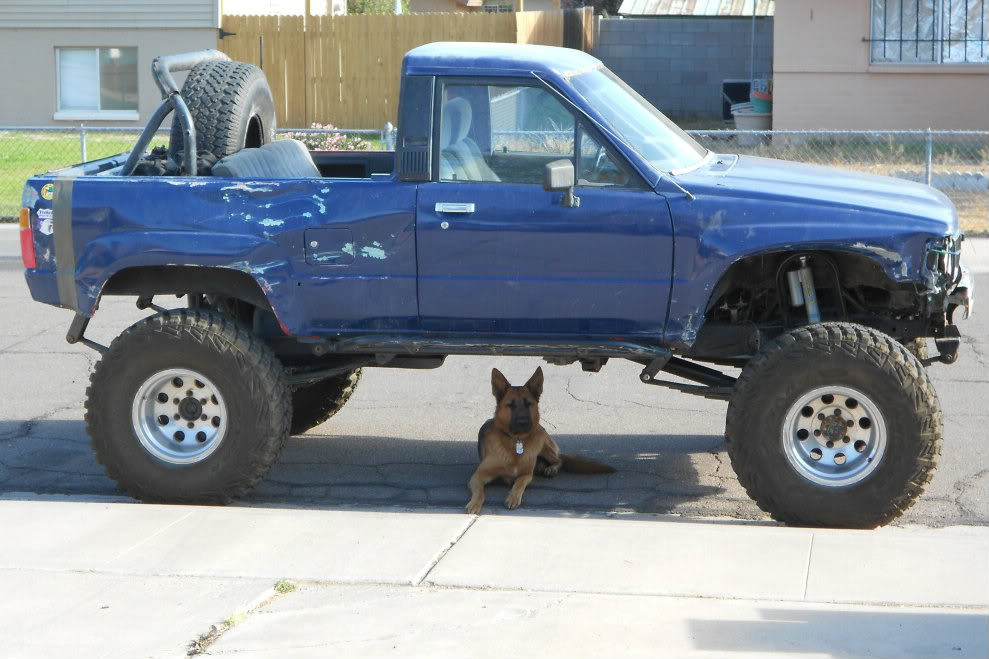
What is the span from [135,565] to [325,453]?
2248mm

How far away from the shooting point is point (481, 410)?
8.26 m

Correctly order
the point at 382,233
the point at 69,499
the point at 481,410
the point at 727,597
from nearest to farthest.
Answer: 1. the point at 727,597
2. the point at 382,233
3. the point at 69,499
4. the point at 481,410

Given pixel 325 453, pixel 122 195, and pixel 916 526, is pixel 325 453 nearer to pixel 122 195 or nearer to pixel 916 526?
pixel 122 195

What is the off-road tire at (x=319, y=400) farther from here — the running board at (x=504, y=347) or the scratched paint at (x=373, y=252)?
the scratched paint at (x=373, y=252)

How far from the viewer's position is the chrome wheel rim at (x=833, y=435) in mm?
5750

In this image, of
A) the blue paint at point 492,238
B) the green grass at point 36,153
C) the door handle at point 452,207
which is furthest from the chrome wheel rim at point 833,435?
Result: the green grass at point 36,153

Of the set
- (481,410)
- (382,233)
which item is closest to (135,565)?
(382,233)

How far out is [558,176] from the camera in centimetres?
568

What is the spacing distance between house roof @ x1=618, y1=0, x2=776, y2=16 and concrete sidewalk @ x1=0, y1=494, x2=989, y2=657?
84.5 feet

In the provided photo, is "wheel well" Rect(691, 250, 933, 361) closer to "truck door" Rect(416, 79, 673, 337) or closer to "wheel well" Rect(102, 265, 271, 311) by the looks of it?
"truck door" Rect(416, 79, 673, 337)

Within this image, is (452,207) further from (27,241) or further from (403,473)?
(27,241)

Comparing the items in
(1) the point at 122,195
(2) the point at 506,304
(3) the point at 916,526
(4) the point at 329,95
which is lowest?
(3) the point at 916,526

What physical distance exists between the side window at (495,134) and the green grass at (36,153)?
499 inches

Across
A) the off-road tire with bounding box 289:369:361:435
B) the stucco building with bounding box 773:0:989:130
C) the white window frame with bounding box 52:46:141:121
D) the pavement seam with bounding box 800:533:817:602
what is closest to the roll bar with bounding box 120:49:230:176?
the off-road tire with bounding box 289:369:361:435
